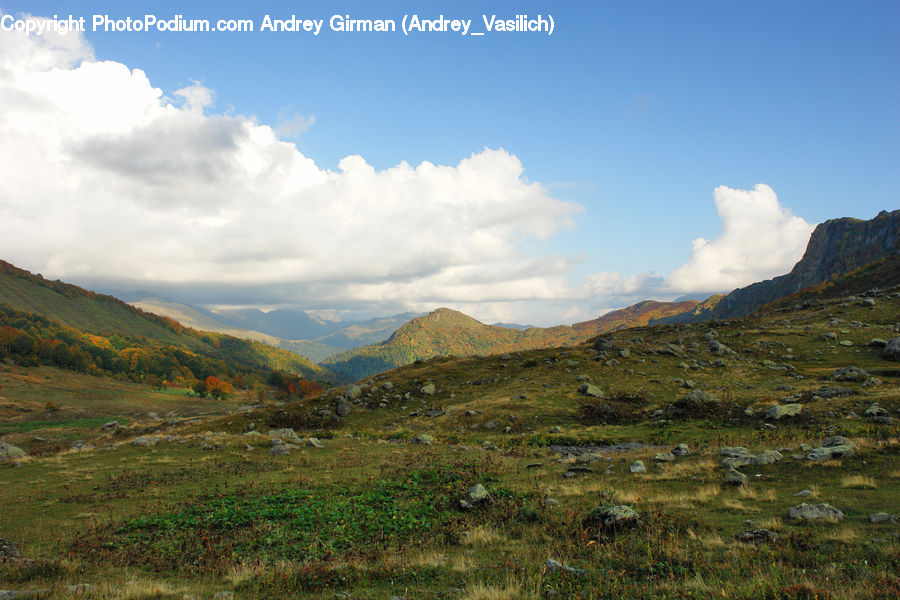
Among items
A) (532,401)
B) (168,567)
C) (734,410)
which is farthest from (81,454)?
(734,410)

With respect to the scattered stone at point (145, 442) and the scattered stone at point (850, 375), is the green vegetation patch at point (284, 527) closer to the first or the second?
the scattered stone at point (145, 442)

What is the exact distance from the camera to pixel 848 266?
184 m

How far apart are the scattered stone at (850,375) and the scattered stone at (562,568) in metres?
35.7

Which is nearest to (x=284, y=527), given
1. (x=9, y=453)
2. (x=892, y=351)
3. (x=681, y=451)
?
(x=681, y=451)

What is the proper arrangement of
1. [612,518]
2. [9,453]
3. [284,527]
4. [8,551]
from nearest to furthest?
[8,551] < [612,518] < [284,527] < [9,453]

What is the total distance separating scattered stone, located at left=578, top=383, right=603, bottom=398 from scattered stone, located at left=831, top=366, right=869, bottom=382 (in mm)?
17802

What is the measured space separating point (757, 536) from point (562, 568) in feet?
17.0

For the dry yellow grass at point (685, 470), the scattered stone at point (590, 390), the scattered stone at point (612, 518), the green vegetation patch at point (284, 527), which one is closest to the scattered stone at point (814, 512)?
the scattered stone at point (612, 518)

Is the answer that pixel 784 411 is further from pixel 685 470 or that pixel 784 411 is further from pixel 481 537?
Answer: pixel 481 537

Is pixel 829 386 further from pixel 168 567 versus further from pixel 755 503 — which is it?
pixel 168 567

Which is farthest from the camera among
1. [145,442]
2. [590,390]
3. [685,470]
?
[590,390]

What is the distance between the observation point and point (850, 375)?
30781 millimetres

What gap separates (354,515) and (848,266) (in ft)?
841

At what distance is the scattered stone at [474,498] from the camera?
14.6 m
